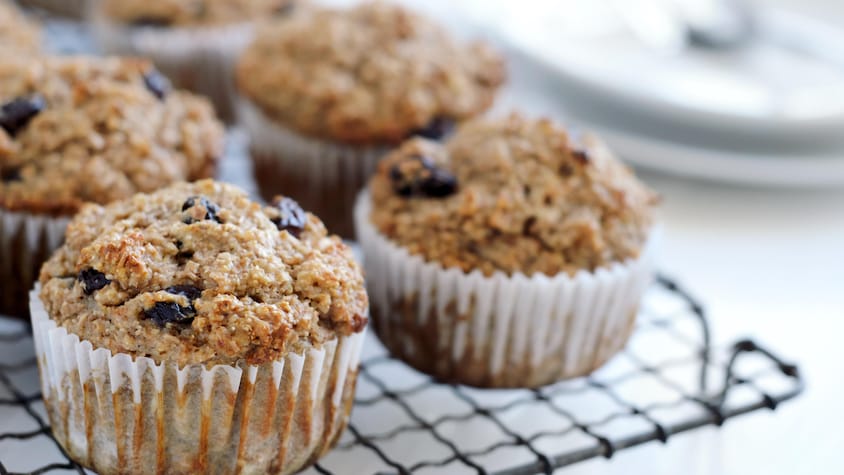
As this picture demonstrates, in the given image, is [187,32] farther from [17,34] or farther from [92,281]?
[92,281]

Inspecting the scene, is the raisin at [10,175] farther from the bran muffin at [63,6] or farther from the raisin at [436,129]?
the bran muffin at [63,6]

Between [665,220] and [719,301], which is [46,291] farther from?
[665,220]

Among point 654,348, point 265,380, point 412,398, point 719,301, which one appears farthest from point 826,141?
point 265,380

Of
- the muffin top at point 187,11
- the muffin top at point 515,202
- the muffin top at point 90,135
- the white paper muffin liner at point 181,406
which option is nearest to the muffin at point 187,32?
the muffin top at point 187,11

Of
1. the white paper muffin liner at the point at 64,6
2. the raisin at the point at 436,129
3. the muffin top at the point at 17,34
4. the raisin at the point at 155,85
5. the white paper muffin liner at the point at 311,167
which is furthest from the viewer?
the white paper muffin liner at the point at 64,6

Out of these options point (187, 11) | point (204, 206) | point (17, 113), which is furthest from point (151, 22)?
point (204, 206)

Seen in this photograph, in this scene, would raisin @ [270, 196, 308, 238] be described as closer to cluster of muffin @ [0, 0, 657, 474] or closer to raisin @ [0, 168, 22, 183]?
cluster of muffin @ [0, 0, 657, 474]
